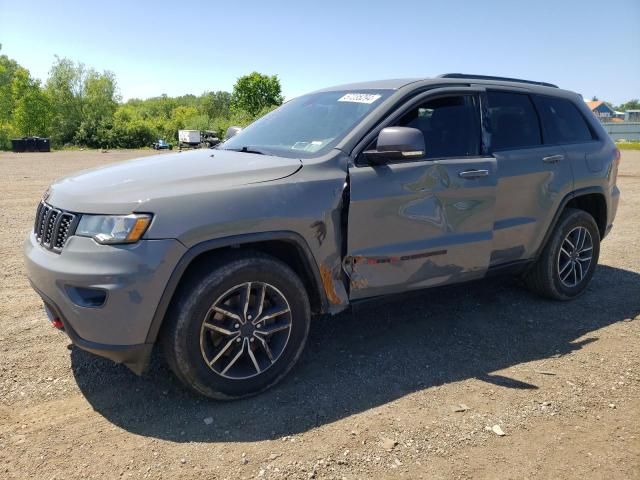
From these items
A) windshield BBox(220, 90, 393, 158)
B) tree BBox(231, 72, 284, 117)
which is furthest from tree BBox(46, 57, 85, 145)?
windshield BBox(220, 90, 393, 158)

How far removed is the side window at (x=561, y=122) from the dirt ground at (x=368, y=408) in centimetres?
161

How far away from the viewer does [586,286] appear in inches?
194

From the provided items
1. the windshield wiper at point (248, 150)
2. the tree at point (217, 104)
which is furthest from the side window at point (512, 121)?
the tree at point (217, 104)

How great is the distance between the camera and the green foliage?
195ft

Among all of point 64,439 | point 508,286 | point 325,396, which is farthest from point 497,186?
point 64,439

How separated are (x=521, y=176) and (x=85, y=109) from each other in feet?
251

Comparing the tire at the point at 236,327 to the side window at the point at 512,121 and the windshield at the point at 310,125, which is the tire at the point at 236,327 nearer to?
the windshield at the point at 310,125

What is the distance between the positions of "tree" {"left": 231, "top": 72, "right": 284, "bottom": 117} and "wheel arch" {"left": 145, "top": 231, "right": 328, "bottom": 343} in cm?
8011

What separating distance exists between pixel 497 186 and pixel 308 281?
5.57 ft

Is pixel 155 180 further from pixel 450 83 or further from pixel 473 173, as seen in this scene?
pixel 450 83

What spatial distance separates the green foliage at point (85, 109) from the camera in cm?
5945

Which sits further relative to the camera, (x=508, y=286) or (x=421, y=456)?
(x=508, y=286)

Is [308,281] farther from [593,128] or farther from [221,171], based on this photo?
[593,128]

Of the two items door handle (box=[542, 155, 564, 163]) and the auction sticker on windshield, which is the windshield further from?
door handle (box=[542, 155, 564, 163])
